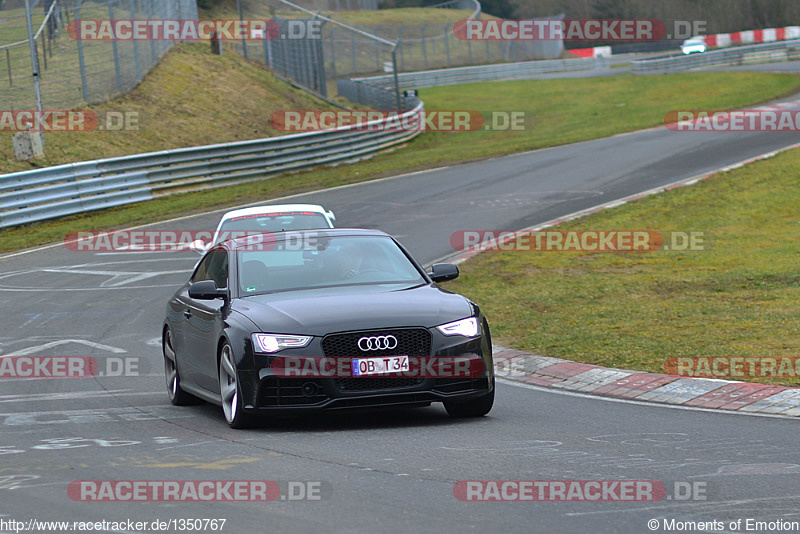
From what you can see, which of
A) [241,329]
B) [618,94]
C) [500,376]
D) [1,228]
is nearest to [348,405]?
[241,329]

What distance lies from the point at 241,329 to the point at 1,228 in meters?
18.7

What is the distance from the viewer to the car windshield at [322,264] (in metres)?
9.12

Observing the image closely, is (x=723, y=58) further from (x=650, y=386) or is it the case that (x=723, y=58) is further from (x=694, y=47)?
(x=650, y=386)

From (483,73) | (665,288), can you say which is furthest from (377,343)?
(483,73)

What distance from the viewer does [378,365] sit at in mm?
8078

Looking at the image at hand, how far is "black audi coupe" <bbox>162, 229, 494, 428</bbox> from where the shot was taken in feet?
26.5

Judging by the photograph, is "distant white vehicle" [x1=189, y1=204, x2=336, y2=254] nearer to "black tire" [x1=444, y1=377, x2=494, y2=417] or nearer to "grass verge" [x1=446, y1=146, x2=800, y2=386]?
"grass verge" [x1=446, y1=146, x2=800, y2=386]

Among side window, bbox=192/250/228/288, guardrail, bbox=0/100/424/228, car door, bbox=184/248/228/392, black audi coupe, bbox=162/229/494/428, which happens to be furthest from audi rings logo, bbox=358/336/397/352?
guardrail, bbox=0/100/424/228

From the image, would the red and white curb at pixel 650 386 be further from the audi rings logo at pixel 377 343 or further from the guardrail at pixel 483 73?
the guardrail at pixel 483 73

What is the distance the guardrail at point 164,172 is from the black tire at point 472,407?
18.9m

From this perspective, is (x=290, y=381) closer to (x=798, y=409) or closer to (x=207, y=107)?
(x=798, y=409)

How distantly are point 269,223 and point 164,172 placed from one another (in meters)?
16.0

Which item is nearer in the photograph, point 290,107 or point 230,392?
point 230,392

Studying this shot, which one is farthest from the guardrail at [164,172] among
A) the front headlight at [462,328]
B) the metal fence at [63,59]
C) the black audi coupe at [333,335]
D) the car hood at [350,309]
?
the front headlight at [462,328]
